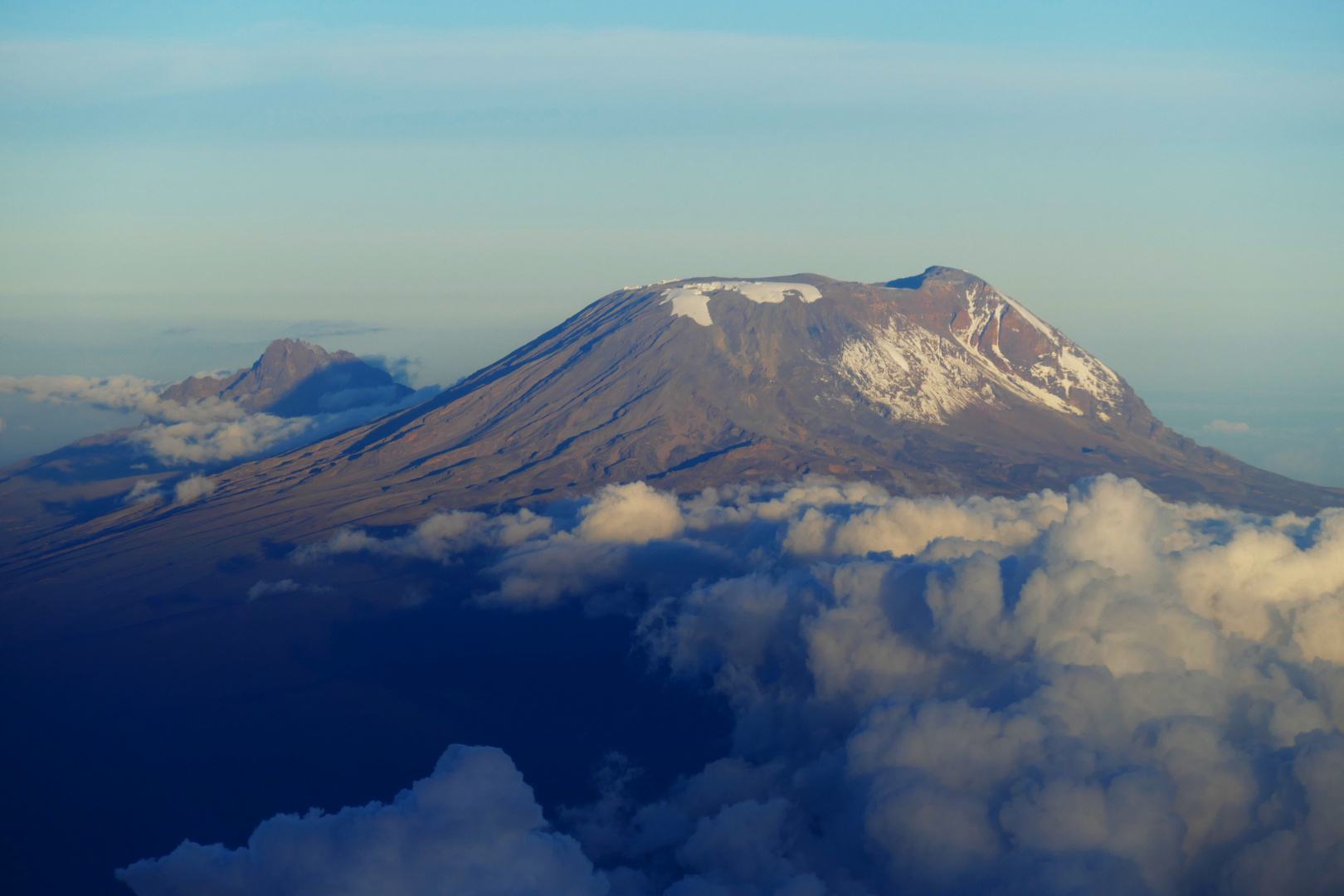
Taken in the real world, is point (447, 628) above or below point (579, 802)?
above

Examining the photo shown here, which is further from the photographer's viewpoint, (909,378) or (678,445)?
(909,378)

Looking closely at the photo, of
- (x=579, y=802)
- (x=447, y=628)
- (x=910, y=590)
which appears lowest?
(x=579, y=802)

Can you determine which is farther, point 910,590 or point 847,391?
point 847,391

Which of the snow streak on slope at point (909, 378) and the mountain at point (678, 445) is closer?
the mountain at point (678, 445)

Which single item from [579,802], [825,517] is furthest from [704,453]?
[579,802]

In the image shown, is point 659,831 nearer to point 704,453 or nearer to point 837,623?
point 837,623

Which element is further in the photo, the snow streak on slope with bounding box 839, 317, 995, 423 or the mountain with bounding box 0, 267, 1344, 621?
the snow streak on slope with bounding box 839, 317, 995, 423

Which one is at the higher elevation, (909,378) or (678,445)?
(909,378)

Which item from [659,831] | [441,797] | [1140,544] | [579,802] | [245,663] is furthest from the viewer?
[245,663]
